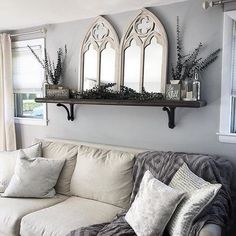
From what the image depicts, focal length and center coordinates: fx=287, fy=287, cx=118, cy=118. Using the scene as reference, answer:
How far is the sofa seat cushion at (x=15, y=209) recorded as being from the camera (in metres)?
2.24

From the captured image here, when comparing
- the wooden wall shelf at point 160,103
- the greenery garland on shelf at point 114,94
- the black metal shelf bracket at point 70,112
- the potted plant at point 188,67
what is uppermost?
the potted plant at point 188,67

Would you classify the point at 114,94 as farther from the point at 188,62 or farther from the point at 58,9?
the point at 58,9

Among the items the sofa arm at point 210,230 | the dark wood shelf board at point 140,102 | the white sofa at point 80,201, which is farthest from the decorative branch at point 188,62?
the sofa arm at point 210,230

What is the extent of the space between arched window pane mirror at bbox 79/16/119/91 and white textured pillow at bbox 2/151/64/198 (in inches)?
35.3

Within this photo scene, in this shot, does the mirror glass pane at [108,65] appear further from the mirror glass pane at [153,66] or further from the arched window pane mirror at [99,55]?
the mirror glass pane at [153,66]

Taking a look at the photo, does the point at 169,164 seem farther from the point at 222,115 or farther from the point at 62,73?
the point at 62,73

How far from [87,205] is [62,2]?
1799 mm

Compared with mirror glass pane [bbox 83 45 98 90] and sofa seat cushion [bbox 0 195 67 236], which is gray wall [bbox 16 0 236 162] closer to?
mirror glass pane [bbox 83 45 98 90]

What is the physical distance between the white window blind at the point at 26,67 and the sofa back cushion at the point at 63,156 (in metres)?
0.86

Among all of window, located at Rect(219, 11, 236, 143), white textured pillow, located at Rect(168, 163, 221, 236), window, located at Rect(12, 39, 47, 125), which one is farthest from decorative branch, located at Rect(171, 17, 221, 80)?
window, located at Rect(12, 39, 47, 125)

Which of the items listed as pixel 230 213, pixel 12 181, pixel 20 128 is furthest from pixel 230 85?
pixel 20 128

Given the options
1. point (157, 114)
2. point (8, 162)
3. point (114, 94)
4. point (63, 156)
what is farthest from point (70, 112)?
point (157, 114)

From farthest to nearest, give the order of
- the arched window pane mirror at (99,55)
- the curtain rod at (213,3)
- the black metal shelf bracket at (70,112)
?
1. the black metal shelf bracket at (70,112)
2. the arched window pane mirror at (99,55)
3. the curtain rod at (213,3)

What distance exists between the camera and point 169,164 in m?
2.26
